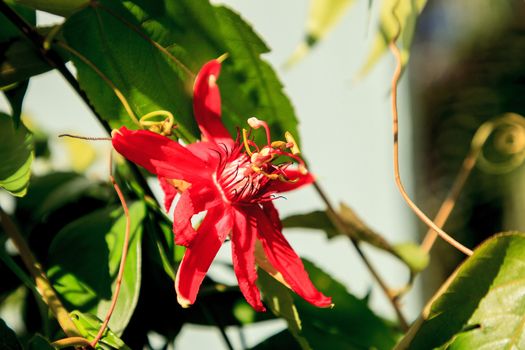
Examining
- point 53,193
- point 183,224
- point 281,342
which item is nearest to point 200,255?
point 183,224

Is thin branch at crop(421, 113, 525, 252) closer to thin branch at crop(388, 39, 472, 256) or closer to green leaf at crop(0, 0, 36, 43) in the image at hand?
thin branch at crop(388, 39, 472, 256)

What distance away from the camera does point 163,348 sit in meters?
0.45

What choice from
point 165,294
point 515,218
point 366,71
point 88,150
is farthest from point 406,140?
point 165,294

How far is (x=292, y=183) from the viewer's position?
14.8 inches

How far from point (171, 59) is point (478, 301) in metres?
0.18

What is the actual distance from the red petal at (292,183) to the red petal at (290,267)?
3cm

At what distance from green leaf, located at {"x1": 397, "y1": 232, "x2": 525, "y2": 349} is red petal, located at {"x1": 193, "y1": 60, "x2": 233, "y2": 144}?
124 millimetres

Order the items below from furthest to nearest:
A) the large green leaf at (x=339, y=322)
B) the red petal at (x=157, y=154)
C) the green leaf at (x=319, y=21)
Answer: the green leaf at (x=319, y=21) < the large green leaf at (x=339, y=322) < the red petal at (x=157, y=154)

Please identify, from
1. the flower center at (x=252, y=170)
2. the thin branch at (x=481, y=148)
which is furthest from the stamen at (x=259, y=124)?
the thin branch at (x=481, y=148)

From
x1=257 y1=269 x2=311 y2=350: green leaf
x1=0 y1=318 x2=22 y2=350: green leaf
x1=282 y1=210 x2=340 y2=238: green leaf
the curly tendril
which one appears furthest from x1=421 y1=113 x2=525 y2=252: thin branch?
x1=0 y1=318 x2=22 y2=350: green leaf

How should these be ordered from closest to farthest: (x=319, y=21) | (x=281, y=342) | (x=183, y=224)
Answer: (x=183, y=224), (x=281, y=342), (x=319, y=21)

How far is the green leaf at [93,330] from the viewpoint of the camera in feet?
1.10

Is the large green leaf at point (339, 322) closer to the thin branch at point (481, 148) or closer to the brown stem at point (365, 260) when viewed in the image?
the brown stem at point (365, 260)

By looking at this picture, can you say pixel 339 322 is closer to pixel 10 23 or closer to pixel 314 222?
pixel 314 222
